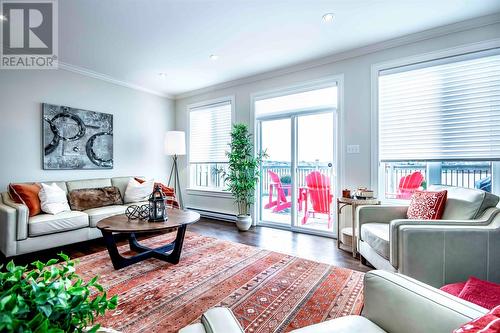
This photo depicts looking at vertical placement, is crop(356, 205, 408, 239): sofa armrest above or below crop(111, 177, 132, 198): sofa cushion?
below

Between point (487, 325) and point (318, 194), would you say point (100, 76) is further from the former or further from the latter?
point (487, 325)

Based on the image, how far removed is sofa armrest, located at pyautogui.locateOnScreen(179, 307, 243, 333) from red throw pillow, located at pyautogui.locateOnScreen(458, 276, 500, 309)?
126 cm

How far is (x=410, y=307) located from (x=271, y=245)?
2.44 m

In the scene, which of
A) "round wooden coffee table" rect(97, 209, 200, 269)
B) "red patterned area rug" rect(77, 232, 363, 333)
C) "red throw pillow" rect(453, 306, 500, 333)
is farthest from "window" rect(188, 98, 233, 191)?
"red throw pillow" rect(453, 306, 500, 333)

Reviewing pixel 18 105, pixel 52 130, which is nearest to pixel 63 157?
pixel 52 130

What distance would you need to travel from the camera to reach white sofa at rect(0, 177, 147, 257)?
2633 millimetres

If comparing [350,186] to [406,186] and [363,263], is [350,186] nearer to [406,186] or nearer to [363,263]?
[406,186]

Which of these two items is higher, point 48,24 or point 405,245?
point 48,24

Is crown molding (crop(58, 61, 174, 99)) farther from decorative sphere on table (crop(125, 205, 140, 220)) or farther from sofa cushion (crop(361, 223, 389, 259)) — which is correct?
sofa cushion (crop(361, 223, 389, 259))

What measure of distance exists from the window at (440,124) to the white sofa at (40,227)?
396 centimetres

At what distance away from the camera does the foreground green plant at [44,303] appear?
18.0 inches

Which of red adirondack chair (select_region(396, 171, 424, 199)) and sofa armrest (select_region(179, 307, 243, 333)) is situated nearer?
sofa armrest (select_region(179, 307, 243, 333))

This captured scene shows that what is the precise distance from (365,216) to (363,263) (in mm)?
527

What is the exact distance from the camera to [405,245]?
1.81m
